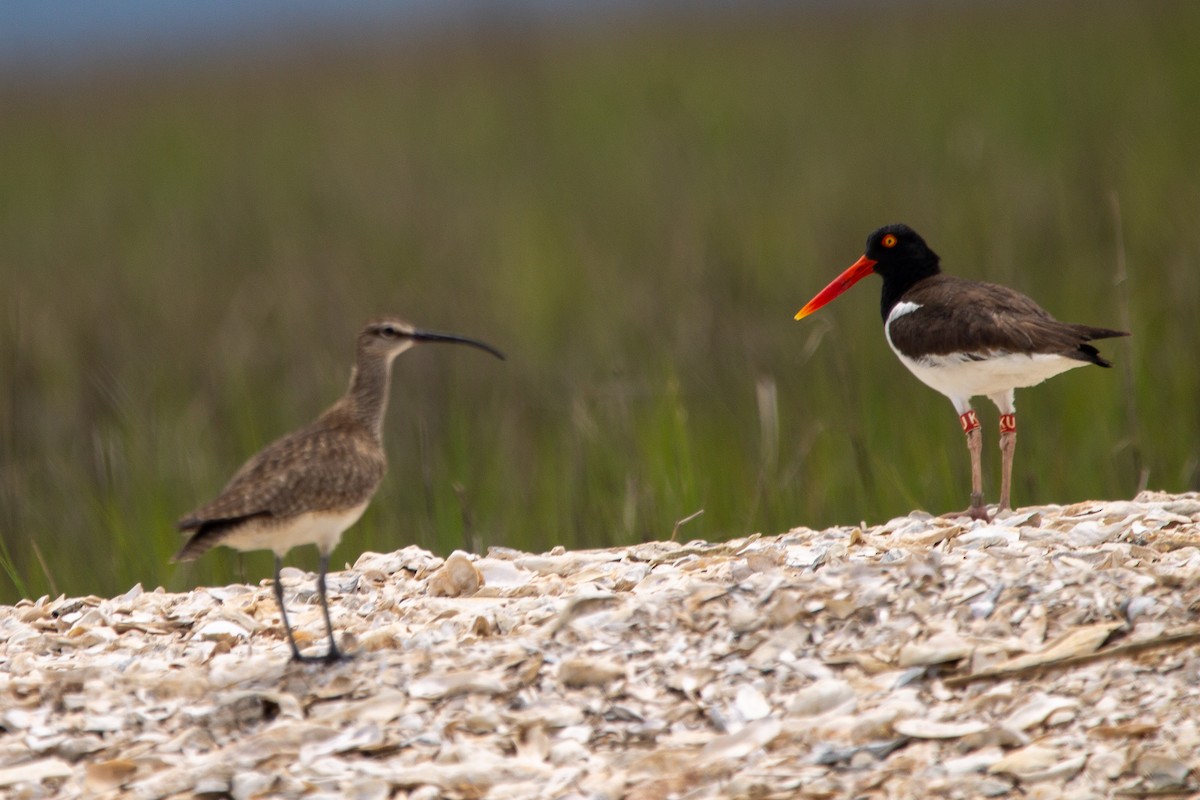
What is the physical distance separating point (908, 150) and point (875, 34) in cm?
921

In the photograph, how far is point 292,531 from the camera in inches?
211

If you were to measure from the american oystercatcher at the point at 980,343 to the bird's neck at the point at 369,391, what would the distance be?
2403 mm

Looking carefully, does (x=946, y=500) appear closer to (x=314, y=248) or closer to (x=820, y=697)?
(x=820, y=697)

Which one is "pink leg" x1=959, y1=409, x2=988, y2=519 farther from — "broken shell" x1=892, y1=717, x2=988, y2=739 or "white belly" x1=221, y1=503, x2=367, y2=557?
"white belly" x1=221, y1=503, x2=367, y2=557

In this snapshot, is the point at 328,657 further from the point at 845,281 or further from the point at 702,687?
the point at 845,281

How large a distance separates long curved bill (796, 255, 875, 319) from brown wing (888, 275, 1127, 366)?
0.69m

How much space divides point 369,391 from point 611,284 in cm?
604

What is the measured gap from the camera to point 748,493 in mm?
8344

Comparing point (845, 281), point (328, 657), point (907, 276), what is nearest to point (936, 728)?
point (328, 657)

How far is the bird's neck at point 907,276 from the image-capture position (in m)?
7.50

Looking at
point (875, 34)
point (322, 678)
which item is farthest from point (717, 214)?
point (875, 34)

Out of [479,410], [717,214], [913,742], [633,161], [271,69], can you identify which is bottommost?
[913,742]

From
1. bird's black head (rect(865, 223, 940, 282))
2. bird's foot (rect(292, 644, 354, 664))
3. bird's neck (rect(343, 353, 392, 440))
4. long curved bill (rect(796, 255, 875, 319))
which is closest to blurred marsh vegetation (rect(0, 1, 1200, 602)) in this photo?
long curved bill (rect(796, 255, 875, 319))

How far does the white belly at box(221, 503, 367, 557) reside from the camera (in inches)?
208
